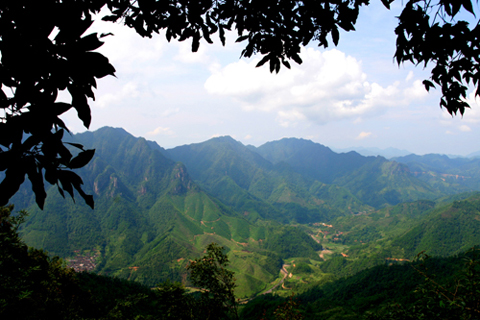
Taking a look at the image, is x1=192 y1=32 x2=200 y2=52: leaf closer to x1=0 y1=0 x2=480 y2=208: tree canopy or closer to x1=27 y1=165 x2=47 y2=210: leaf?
x1=0 y1=0 x2=480 y2=208: tree canopy

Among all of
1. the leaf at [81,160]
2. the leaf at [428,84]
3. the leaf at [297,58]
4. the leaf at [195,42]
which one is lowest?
the leaf at [81,160]

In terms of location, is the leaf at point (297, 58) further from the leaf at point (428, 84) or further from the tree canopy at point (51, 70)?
the leaf at point (428, 84)

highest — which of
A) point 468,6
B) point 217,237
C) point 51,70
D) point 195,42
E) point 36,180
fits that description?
point 195,42

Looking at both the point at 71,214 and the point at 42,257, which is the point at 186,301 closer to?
the point at 42,257

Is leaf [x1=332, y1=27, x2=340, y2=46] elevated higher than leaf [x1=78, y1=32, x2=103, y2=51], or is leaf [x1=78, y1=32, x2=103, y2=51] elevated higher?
leaf [x1=332, y1=27, x2=340, y2=46]

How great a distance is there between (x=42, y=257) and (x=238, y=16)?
43.6 ft

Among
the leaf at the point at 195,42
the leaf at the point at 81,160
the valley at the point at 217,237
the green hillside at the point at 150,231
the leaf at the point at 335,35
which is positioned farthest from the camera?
the green hillside at the point at 150,231

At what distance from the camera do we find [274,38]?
10.9 ft

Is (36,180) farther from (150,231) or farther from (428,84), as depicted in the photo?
(150,231)

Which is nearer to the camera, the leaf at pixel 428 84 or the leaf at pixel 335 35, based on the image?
the leaf at pixel 335 35

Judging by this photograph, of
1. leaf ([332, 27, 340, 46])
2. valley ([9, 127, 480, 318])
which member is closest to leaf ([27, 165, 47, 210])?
leaf ([332, 27, 340, 46])

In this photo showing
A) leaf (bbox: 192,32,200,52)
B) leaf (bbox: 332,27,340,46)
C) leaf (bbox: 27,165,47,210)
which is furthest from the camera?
leaf (bbox: 192,32,200,52)

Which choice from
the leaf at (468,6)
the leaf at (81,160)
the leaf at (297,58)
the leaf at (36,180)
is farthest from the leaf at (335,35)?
the leaf at (36,180)

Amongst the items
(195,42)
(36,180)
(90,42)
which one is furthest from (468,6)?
(36,180)
